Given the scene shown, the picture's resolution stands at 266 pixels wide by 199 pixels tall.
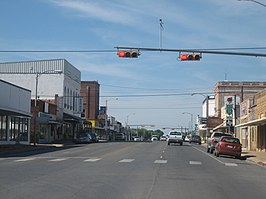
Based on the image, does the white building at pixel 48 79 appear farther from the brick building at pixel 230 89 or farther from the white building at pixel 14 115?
the brick building at pixel 230 89

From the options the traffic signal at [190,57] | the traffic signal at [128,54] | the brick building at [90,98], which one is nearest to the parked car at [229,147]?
the traffic signal at [190,57]

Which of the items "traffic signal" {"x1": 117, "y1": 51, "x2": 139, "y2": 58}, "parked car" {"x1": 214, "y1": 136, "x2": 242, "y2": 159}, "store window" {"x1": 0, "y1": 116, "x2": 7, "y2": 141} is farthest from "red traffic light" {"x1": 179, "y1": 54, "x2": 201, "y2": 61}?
"store window" {"x1": 0, "y1": 116, "x2": 7, "y2": 141}

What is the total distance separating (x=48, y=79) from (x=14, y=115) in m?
28.8

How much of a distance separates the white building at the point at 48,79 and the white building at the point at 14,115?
19.7 metres

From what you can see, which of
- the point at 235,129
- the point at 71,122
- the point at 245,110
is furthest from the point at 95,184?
→ the point at 71,122

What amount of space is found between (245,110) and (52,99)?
104 feet

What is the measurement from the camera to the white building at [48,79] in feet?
253

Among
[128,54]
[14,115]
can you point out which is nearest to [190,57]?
[128,54]

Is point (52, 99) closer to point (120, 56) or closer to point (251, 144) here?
point (251, 144)

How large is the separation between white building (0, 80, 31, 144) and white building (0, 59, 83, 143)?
19.7 m

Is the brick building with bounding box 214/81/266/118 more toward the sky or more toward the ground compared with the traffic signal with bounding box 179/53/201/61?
more toward the sky

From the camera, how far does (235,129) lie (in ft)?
227

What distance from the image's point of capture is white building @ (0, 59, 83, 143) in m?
77.0

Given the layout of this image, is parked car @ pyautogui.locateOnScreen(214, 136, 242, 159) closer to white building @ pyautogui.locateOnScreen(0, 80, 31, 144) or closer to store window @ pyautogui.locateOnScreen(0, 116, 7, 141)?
white building @ pyautogui.locateOnScreen(0, 80, 31, 144)
